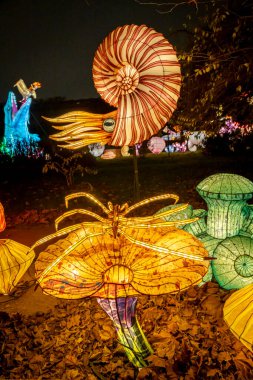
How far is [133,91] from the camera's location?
335cm

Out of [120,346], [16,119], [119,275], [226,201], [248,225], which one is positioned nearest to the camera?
[119,275]

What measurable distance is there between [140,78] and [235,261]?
2409 mm

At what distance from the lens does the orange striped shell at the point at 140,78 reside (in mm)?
3178

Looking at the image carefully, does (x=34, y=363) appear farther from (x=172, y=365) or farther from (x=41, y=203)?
(x=41, y=203)

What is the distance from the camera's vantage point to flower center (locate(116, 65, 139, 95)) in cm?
331

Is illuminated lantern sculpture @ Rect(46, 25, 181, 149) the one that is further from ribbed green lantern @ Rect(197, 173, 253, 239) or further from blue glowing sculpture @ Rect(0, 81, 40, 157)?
blue glowing sculpture @ Rect(0, 81, 40, 157)

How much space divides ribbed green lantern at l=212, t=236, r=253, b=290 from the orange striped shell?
5.31 feet

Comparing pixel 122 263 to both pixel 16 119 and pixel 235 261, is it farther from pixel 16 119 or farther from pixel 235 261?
pixel 16 119

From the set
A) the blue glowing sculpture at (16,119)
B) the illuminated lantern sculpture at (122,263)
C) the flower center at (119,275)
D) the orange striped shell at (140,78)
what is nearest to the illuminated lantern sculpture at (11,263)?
the illuminated lantern sculpture at (122,263)

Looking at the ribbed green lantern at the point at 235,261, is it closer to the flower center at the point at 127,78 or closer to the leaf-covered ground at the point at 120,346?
the leaf-covered ground at the point at 120,346

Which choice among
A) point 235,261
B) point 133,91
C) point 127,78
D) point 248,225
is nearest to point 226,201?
point 248,225

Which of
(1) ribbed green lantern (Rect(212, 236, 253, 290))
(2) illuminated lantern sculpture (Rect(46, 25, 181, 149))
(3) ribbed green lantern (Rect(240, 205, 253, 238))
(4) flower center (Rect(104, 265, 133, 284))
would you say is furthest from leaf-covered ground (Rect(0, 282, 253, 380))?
(2) illuminated lantern sculpture (Rect(46, 25, 181, 149))

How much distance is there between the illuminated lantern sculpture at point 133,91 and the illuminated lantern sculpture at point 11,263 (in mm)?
1296

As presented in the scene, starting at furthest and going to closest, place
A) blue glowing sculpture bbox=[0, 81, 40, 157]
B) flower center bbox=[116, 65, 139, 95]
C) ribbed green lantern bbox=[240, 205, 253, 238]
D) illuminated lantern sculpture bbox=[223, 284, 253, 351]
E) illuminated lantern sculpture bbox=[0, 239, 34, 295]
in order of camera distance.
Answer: blue glowing sculpture bbox=[0, 81, 40, 157] → ribbed green lantern bbox=[240, 205, 253, 238] → flower center bbox=[116, 65, 139, 95] → illuminated lantern sculpture bbox=[0, 239, 34, 295] → illuminated lantern sculpture bbox=[223, 284, 253, 351]
